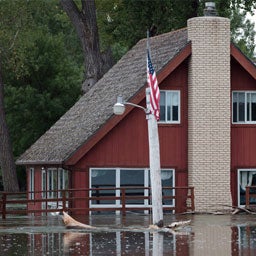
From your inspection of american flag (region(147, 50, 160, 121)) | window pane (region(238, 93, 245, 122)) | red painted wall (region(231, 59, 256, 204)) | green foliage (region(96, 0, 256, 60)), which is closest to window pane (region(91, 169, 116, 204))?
red painted wall (region(231, 59, 256, 204))

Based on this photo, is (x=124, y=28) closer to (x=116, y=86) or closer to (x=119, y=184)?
(x=116, y=86)

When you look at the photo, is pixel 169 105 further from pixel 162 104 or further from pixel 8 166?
pixel 8 166

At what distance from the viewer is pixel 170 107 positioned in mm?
45219

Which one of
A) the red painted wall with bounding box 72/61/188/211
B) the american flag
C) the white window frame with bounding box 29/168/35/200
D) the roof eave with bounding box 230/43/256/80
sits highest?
the roof eave with bounding box 230/43/256/80

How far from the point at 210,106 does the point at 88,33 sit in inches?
574

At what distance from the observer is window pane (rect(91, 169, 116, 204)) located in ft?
145

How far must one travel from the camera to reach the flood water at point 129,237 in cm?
2789

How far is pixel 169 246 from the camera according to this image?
28969 mm

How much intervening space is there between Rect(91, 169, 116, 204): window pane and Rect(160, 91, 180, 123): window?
2861 mm

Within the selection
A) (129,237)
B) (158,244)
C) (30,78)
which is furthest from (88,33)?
(158,244)

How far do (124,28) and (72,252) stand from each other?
36.7 m

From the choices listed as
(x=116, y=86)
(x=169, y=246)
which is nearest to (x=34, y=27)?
(x=116, y=86)

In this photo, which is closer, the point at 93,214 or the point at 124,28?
the point at 93,214

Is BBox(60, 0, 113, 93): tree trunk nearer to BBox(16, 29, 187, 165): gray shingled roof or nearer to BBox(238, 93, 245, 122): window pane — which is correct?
BBox(16, 29, 187, 165): gray shingled roof
